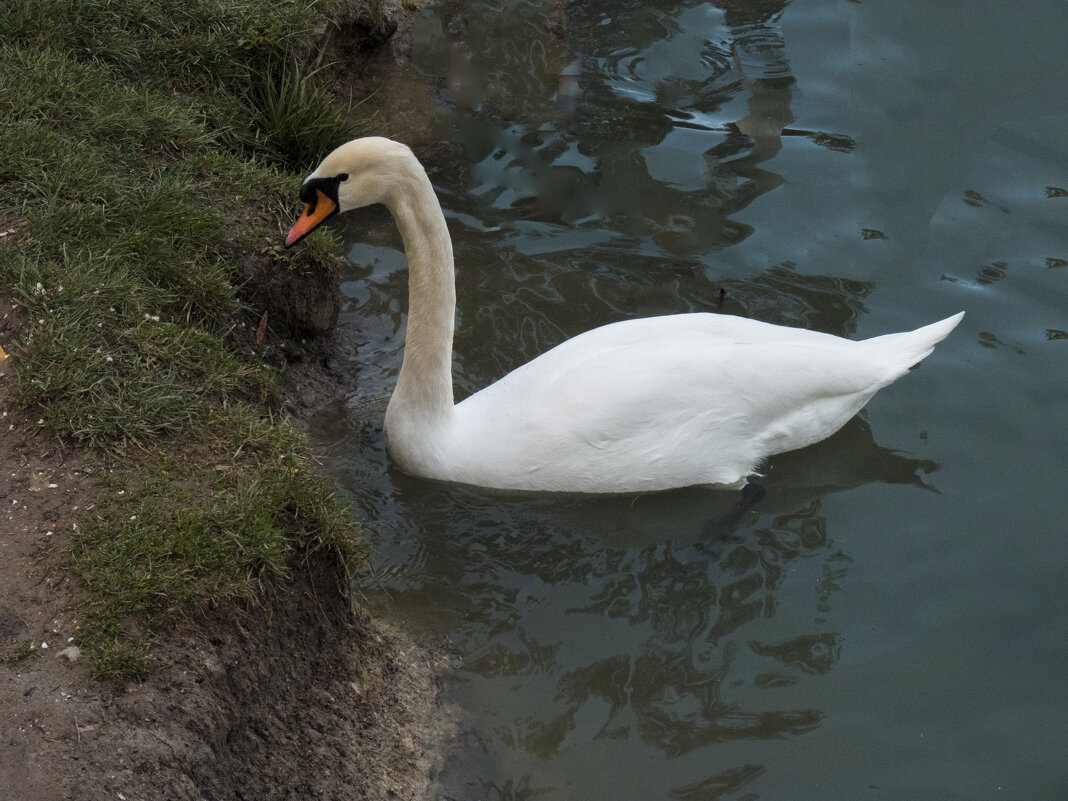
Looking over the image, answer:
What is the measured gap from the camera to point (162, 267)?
4.35m

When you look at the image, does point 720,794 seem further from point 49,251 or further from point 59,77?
point 59,77

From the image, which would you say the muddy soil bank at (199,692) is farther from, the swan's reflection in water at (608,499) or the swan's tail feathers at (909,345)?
the swan's tail feathers at (909,345)

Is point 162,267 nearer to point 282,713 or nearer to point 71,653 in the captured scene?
point 71,653

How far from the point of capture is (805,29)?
24.8 feet

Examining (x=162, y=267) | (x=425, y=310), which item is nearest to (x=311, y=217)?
(x=425, y=310)

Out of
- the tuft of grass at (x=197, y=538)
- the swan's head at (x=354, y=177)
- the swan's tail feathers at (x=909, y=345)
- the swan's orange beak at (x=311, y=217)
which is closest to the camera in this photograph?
the tuft of grass at (x=197, y=538)

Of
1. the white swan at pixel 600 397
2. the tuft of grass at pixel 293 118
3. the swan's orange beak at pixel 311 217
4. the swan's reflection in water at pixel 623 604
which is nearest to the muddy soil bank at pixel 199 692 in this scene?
the swan's reflection in water at pixel 623 604

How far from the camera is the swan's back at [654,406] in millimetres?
4355

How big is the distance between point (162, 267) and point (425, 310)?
1089 millimetres

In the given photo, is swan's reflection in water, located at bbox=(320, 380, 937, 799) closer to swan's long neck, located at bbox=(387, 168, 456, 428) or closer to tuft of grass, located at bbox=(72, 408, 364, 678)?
swan's long neck, located at bbox=(387, 168, 456, 428)

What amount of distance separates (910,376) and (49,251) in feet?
13.1

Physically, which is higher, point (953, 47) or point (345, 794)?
point (953, 47)

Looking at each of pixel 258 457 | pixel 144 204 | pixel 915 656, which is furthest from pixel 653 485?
pixel 144 204

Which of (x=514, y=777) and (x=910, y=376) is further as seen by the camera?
(x=910, y=376)
